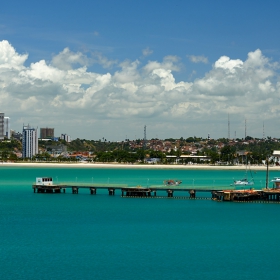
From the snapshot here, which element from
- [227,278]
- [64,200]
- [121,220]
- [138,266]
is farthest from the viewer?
[64,200]

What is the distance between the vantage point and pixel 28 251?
44.7 m

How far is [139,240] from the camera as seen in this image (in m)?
49.1

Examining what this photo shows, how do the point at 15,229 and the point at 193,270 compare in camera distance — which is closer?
the point at 193,270

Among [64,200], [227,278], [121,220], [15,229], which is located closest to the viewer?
[227,278]

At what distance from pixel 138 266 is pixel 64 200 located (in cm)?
4156

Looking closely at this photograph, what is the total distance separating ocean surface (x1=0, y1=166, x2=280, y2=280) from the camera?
3931 centimetres

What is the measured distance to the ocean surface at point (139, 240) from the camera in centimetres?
3931

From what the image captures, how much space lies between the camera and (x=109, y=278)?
3756cm

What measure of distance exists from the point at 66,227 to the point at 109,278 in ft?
62.2

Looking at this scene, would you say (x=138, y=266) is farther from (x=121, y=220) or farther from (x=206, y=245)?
(x=121, y=220)

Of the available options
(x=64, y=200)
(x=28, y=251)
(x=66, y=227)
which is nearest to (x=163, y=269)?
(x=28, y=251)

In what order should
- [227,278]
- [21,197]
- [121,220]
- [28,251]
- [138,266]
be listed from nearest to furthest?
1. [227,278]
2. [138,266]
3. [28,251]
4. [121,220]
5. [21,197]

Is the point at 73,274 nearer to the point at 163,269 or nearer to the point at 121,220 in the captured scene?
the point at 163,269

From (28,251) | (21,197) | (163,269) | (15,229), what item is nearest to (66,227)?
(15,229)
